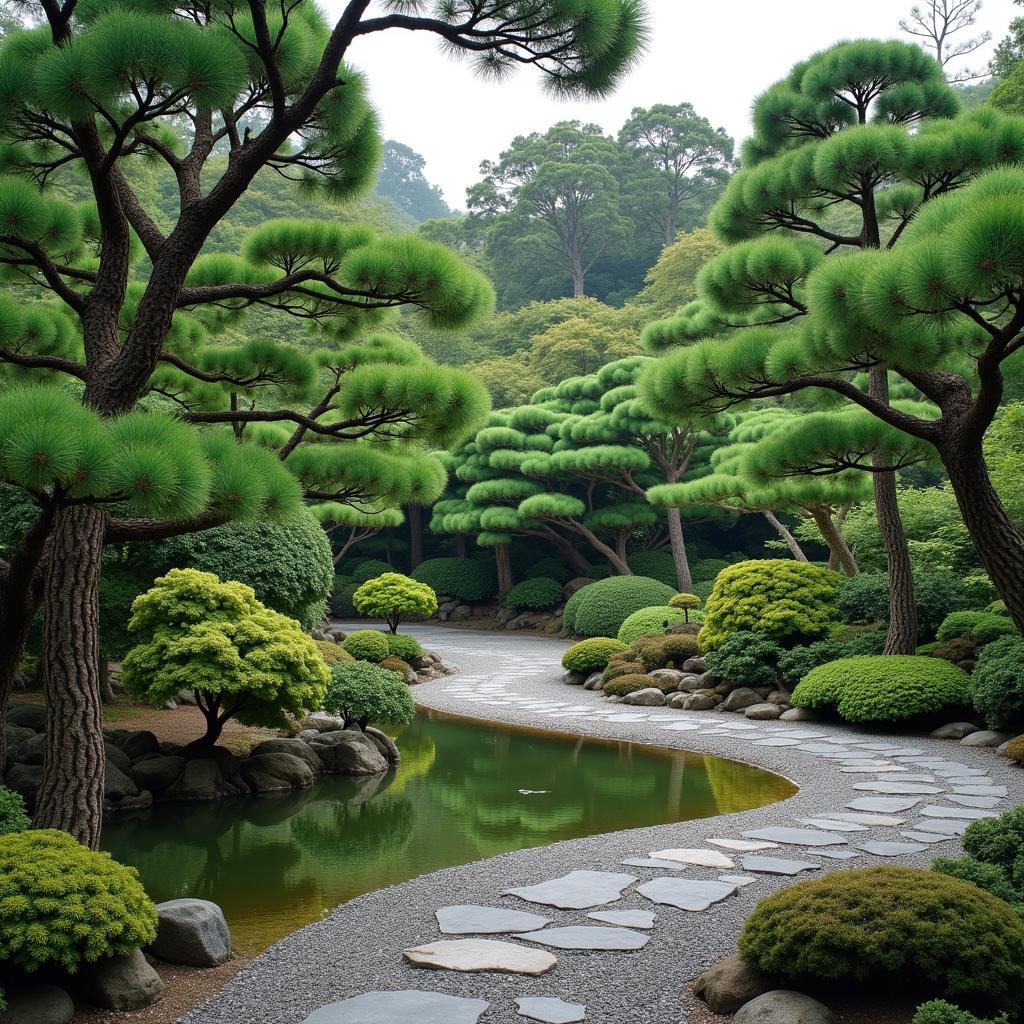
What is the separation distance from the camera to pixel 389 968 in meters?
3.22

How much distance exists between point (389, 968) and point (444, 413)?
8.54 feet

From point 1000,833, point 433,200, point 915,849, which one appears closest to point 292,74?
point 1000,833

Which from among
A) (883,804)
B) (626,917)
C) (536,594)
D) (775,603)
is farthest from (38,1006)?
(536,594)

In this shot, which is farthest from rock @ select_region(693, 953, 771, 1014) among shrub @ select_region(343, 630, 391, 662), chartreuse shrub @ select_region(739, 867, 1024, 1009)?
shrub @ select_region(343, 630, 391, 662)

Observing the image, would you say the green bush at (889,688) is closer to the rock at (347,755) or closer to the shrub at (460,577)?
the rock at (347,755)

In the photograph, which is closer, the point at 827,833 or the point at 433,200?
the point at 827,833

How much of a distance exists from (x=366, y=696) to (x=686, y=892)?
459cm

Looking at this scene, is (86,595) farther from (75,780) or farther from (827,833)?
(827,833)

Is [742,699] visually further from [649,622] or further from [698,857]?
[698,857]

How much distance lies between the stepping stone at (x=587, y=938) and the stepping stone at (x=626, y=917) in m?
0.07

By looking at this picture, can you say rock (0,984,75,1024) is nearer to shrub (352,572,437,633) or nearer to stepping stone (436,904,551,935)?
stepping stone (436,904,551,935)

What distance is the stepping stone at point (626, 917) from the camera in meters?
3.59

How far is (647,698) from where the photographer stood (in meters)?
10.5

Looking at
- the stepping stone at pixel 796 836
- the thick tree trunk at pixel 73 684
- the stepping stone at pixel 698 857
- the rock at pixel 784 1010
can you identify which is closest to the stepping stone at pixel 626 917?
the stepping stone at pixel 698 857
